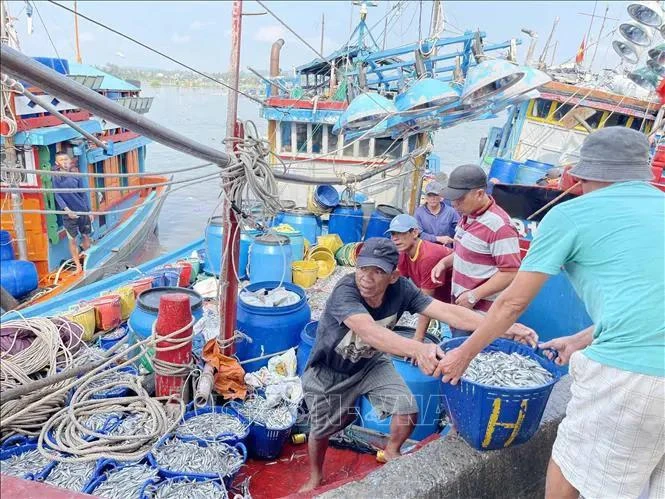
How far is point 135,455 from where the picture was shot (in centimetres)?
304

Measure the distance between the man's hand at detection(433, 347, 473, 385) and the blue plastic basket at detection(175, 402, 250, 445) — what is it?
1713 mm

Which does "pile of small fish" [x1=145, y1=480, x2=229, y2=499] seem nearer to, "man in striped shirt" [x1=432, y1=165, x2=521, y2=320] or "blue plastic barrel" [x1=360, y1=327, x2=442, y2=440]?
"blue plastic barrel" [x1=360, y1=327, x2=442, y2=440]

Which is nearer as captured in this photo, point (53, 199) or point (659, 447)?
point (659, 447)

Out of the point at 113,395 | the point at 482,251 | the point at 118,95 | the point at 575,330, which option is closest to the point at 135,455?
the point at 113,395

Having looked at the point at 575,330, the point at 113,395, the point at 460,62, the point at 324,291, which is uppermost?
the point at 460,62

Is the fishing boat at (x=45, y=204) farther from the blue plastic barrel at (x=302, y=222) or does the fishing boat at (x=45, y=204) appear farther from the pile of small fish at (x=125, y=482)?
the pile of small fish at (x=125, y=482)

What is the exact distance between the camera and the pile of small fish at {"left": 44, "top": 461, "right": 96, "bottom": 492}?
110 inches

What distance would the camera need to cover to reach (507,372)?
241 cm

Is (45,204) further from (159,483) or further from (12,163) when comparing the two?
(159,483)

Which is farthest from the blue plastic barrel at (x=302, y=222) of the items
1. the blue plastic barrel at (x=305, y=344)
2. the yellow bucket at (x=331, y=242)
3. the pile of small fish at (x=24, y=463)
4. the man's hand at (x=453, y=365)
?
the man's hand at (x=453, y=365)

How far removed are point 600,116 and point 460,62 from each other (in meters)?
5.57

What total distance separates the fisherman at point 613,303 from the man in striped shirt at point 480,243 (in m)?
1.20

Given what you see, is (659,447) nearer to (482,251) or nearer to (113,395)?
(482,251)

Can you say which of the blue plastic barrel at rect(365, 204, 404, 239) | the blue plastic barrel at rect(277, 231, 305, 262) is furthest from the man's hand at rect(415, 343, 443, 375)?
the blue plastic barrel at rect(365, 204, 404, 239)
